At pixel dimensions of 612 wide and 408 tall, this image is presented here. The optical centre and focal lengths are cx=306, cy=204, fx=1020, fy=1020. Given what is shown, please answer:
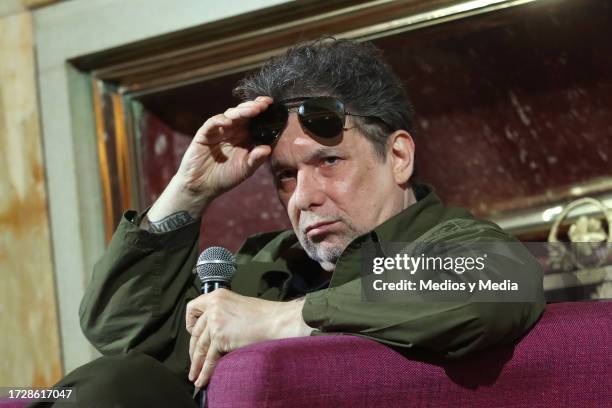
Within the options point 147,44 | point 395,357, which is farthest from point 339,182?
point 147,44

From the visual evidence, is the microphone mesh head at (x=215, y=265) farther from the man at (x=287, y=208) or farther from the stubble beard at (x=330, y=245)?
the stubble beard at (x=330, y=245)

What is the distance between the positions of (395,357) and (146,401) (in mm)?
328

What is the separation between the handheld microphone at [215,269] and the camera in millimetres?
1577

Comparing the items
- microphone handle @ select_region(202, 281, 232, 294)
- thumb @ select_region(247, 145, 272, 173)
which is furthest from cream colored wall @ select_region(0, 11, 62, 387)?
microphone handle @ select_region(202, 281, 232, 294)

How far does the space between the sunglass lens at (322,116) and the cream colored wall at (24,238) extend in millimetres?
1176

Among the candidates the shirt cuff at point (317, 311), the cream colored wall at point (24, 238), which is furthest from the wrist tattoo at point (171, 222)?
the cream colored wall at point (24, 238)

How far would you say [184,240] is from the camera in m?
1.97

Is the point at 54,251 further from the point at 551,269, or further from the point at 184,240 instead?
the point at 551,269

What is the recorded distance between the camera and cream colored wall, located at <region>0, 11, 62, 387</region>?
107 inches

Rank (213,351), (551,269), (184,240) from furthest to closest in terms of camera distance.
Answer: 1. (551,269)
2. (184,240)
3. (213,351)

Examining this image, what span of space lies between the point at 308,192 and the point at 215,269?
0.29 m

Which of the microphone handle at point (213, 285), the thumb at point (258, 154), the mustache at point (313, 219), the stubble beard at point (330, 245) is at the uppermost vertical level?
the thumb at point (258, 154)

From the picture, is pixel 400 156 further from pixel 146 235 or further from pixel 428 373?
pixel 428 373

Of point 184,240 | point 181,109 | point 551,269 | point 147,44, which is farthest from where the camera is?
point 181,109
